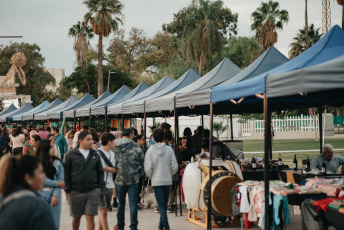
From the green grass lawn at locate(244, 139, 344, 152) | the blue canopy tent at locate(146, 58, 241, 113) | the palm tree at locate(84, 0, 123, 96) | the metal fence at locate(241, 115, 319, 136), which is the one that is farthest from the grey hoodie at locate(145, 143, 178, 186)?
the metal fence at locate(241, 115, 319, 136)

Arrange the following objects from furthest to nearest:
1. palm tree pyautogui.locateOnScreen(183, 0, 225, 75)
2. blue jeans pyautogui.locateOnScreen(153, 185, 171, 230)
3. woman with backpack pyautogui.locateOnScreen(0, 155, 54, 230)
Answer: palm tree pyautogui.locateOnScreen(183, 0, 225, 75) → blue jeans pyautogui.locateOnScreen(153, 185, 171, 230) → woman with backpack pyautogui.locateOnScreen(0, 155, 54, 230)

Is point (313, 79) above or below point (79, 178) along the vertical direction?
above

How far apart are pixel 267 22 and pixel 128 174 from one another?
47081 mm

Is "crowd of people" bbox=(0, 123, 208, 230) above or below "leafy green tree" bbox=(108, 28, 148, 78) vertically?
below

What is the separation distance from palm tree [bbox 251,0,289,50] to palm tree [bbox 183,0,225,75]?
5416 mm

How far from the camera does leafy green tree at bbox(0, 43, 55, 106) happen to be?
86.6m

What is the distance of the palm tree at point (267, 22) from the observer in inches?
2084

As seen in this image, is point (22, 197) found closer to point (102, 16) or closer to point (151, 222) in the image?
point (151, 222)

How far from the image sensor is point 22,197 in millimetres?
3354

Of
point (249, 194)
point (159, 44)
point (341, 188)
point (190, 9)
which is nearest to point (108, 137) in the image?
point (249, 194)

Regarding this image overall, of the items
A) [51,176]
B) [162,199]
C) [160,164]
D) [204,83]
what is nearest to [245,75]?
[204,83]

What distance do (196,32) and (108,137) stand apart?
4226 cm

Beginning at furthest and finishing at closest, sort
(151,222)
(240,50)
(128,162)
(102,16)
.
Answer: (240,50) → (102,16) → (151,222) → (128,162)

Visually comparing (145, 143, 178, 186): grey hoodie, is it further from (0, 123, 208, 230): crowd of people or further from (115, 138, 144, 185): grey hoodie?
(115, 138, 144, 185): grey hoodie
